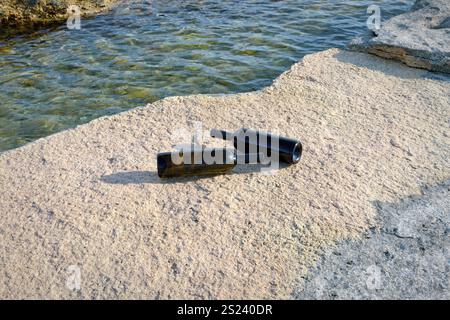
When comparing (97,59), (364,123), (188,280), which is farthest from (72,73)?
(188,280)

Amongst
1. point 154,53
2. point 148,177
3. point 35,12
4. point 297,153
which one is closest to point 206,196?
point 148,177

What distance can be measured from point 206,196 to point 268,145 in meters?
0.74

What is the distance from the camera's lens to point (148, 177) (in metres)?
3.84

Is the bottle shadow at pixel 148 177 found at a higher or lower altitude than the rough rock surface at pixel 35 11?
lower

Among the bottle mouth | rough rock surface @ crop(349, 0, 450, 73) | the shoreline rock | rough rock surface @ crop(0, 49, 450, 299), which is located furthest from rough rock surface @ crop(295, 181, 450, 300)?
the shoreline rock

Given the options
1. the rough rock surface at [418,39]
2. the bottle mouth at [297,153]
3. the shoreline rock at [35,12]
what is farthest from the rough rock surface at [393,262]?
the shoreline rock at [35,12]

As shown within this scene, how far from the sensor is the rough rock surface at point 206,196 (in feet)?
9.74

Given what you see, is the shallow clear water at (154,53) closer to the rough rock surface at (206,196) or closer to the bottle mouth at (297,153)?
the rough rock surface at (206,196)

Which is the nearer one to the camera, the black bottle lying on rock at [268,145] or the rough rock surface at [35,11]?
the black bottle lying on rock at [268,145]

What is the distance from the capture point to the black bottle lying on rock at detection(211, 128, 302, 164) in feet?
12.7

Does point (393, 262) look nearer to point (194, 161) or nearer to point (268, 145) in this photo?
point (268, 145)

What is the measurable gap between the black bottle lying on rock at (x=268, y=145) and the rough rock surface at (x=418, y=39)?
299 cm

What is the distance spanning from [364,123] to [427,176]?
99cm
